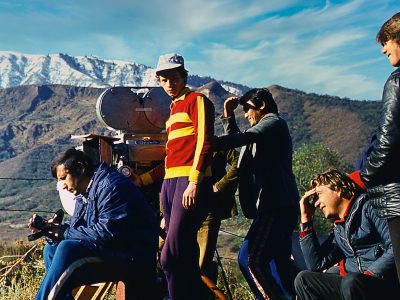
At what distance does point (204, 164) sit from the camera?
12.9ft

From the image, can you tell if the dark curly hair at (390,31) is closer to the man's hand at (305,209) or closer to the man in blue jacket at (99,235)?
the man's hand at (305,209)

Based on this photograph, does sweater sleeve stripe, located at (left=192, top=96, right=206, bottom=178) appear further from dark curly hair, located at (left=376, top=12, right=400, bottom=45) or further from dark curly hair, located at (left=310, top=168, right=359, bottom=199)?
dark curly hair, located at (left=376, top=12, right=400, bottom=45)

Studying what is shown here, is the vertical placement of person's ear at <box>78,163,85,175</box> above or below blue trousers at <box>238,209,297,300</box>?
above

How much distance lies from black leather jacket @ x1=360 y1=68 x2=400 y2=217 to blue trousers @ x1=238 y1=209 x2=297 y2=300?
3.64 feet

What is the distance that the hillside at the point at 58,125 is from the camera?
3809 inches

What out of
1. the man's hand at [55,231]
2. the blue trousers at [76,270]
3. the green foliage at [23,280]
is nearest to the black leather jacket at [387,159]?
the blue trousers at [76,270]

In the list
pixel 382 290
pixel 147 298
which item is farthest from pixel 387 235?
pixel 147 298

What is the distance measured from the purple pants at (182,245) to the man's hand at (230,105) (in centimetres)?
70

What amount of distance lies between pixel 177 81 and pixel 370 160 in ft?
5.11

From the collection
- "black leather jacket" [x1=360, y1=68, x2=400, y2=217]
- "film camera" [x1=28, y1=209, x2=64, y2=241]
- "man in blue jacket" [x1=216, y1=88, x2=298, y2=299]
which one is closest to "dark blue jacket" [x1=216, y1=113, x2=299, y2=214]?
"man in blue jacket" [x1=216, y1=88, x2=298, y2=299]

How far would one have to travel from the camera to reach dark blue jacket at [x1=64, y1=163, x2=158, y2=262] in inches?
153

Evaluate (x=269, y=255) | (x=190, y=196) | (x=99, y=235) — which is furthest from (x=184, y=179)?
(x=269, y=255)

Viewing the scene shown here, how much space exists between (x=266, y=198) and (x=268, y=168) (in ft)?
0.65

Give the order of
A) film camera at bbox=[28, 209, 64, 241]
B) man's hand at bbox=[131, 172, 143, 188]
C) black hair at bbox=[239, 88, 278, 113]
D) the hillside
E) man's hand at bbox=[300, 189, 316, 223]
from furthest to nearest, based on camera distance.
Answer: the hillside → man's hand at bbox=[131, 172, 143, 188] → black hair at bbox=[239, 88, 278, 113] → film camera at bbox=[28, 209, 64, 241] → man's hand at bbox=[300, 189, 316, 223]
